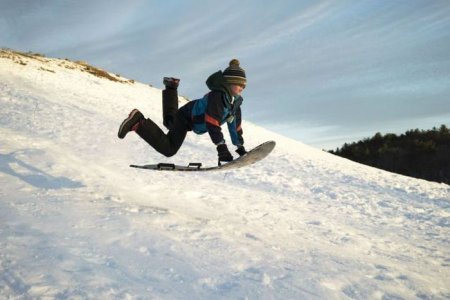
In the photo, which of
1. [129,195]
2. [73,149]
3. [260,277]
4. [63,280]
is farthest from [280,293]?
[73,149]

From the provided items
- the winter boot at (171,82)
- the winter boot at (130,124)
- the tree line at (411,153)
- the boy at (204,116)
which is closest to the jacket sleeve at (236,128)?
the boy at (204,116)

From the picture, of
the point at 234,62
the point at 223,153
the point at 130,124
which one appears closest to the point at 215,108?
the point at 223,153

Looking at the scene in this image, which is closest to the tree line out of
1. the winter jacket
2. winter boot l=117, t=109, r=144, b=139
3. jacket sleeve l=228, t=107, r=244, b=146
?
jacket sleeve l=228, t=107, r=244, b=146

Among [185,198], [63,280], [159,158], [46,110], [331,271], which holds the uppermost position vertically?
[46,110]

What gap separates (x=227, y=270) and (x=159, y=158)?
24.6 feet

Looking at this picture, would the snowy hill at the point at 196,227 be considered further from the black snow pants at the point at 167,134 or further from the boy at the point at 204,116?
the boy at the point at 204,116

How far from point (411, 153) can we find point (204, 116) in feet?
103

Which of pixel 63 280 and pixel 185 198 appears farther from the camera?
pixel 185 198

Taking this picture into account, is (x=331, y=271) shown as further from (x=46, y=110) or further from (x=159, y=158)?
(x=46, y=110)

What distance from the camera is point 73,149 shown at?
9.52 m

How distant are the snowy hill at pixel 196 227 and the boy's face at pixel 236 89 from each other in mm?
1897

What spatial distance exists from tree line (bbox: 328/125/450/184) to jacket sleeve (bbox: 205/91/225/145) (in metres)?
27.6

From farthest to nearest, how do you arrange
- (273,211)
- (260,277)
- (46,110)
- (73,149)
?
(46,110) < (73,149) < (273,211) < (260,277)

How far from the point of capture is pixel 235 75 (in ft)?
17.1
